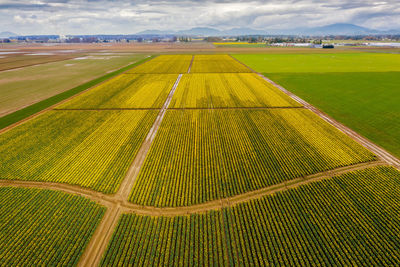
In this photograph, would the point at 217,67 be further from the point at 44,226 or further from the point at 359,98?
the point at 44,226

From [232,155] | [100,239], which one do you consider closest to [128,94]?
[232,155]

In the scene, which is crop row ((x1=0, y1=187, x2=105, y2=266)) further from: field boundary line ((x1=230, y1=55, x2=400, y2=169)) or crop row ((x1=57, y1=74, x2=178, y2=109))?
field boundary line ((x1=230, y1=55, x2=400, y2=169))

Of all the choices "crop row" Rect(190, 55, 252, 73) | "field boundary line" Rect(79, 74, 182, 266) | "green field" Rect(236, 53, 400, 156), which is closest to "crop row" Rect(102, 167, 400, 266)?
"field boundary line" Rect(79, 74, 182, 266)

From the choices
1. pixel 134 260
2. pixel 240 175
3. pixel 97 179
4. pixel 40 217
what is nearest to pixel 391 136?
pixel 240 175

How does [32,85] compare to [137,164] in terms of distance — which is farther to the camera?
[32,85]

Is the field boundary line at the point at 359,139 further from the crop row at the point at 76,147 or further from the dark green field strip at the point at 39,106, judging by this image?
the dark green field strip at the point at 39,106

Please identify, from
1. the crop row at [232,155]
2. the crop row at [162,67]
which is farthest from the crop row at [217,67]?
the crop row at [232,155]
